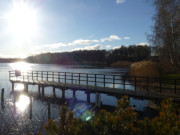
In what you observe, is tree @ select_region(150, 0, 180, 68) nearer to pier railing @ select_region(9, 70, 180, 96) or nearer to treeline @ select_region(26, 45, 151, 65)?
pier railing @ select_region(9, 70, 180, 96)

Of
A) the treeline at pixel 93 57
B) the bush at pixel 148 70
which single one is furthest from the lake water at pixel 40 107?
the treeline at pixel 93 57

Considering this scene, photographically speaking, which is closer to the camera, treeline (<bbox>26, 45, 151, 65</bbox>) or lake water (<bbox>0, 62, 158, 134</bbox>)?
lake water (<bbox>0, 62, 158, 134</bbox>)

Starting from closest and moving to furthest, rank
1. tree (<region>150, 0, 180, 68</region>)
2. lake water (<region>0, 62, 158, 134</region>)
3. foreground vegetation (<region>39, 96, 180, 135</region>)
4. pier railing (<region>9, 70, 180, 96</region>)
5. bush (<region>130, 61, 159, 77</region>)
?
foreground vegetation (<region>39, 96, 180, 135</region>) < lake water (<region>0, 62, 158, 134</region>) < pier railing (<region>9, 70, 180, 96</region>) < tree (<region>150, 0, 180, 68</region>) < bush (<region>130, 61, 159, 77</region>)

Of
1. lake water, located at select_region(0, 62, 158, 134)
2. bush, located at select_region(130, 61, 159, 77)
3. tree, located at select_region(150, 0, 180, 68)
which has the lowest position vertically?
lake water, located at select_region(0, 62, 158, 134)

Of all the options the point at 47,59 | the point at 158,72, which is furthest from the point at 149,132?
the point at 47,59

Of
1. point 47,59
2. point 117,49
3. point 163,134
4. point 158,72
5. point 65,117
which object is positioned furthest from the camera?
point 47,59

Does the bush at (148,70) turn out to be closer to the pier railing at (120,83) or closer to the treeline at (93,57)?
the pier railing at (120,83)

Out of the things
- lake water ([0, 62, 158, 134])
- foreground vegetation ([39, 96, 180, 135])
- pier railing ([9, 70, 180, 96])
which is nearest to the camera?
foreground vegetation ([39, 96, 180, 135])

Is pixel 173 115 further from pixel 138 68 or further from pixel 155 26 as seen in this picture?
pixel 138 68

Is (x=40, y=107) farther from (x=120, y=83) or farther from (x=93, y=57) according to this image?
(x=93, y=57)

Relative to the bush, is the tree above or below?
above

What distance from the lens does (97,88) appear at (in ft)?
43.7

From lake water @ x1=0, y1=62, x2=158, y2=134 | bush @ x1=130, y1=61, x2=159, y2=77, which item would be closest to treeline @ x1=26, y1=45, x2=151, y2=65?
bush @ x1=130, y1=61, x2=159, y2=77

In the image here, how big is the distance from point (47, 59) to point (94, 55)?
41298 mm
